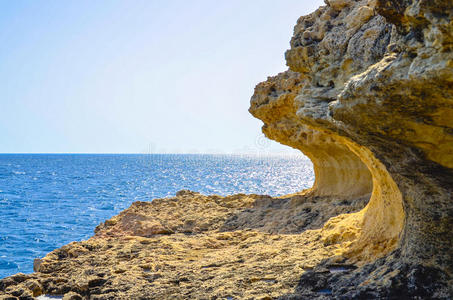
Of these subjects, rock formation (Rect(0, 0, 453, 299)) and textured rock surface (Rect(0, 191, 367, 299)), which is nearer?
rock formation (Rect(0, 0, 453, 299))

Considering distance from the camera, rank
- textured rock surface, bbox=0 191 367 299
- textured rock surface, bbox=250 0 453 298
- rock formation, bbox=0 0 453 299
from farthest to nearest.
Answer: textured rock surface, bbox=0 191 367 299 < rock formation, bbox=0 0 453 299 < textured rock surface, bbox=250 0 453 298

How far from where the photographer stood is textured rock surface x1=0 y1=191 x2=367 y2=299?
6113mm

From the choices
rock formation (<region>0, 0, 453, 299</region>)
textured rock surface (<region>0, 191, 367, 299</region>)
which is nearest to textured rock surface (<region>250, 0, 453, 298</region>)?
Result: rock formation (<region>0, 0, 453, 299</region>)

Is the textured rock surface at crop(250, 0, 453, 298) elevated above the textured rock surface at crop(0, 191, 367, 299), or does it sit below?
above

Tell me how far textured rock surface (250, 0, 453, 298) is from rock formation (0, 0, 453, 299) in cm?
2

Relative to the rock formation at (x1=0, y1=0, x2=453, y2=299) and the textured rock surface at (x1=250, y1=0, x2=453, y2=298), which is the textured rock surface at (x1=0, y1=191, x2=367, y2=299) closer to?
the rock formation at (x1=0, y1=0, x2=453, y2=299)

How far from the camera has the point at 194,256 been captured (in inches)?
339

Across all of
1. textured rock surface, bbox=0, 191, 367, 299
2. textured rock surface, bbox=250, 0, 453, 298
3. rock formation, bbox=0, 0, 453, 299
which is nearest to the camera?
textured rock surface, bbox=250, 0, 453, 298

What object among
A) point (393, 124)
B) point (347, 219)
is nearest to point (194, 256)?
point (347, 219)

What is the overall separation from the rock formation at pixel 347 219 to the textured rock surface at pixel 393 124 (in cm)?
2

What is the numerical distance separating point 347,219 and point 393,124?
13.5ft

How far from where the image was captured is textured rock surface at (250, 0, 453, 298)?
3311 mm

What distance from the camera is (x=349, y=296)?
4.59 metres

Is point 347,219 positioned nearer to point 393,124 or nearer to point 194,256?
point 194,256
